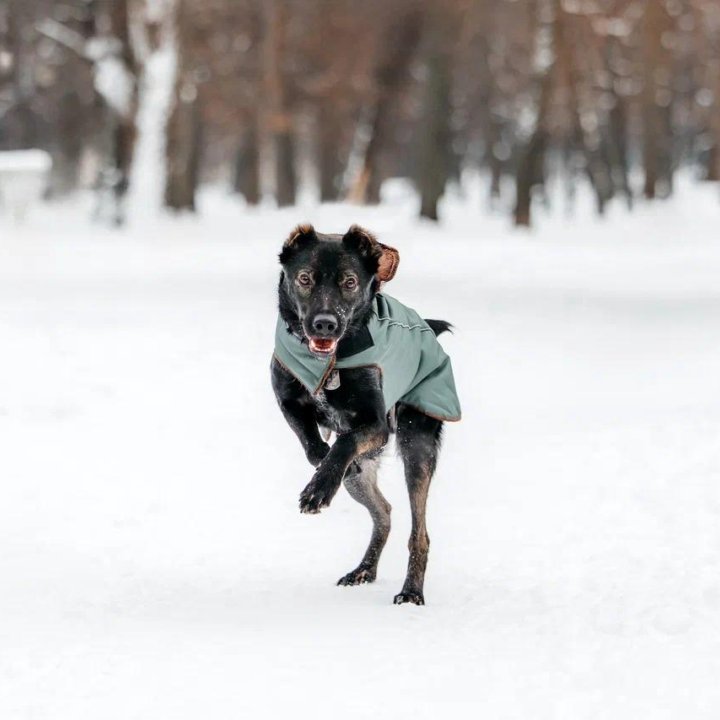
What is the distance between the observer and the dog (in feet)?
20.4

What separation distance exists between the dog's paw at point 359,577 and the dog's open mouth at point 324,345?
1.25 m

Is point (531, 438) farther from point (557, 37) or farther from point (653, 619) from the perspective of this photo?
point (557, 37)

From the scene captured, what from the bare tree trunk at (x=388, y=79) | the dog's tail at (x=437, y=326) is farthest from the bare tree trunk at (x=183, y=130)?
the dog's tail at (x=437, y=326)

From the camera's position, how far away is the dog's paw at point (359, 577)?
6898 millimetres

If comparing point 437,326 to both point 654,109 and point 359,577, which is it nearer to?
point 359,577

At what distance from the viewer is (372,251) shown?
21.3ft

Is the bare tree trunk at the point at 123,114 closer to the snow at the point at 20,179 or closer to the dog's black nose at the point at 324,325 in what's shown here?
the snow at the point at 20,179

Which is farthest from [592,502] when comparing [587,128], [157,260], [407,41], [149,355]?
[587,128]

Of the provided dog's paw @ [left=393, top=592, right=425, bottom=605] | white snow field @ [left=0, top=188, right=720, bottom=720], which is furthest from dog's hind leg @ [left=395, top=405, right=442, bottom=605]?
white snow field @ [left=0, top=188, right=720, bottom=720]

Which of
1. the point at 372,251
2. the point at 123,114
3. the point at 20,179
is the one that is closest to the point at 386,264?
the point at 372,251

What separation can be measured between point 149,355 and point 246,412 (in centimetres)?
231

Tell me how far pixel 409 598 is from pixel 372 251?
1469 millimetres

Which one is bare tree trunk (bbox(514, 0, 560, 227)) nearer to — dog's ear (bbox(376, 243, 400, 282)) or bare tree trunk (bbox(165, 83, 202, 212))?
bare tree trunk (bbox(165, 83, 202, 212))

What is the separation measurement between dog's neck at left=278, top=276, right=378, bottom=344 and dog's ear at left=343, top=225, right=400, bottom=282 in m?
0.08
